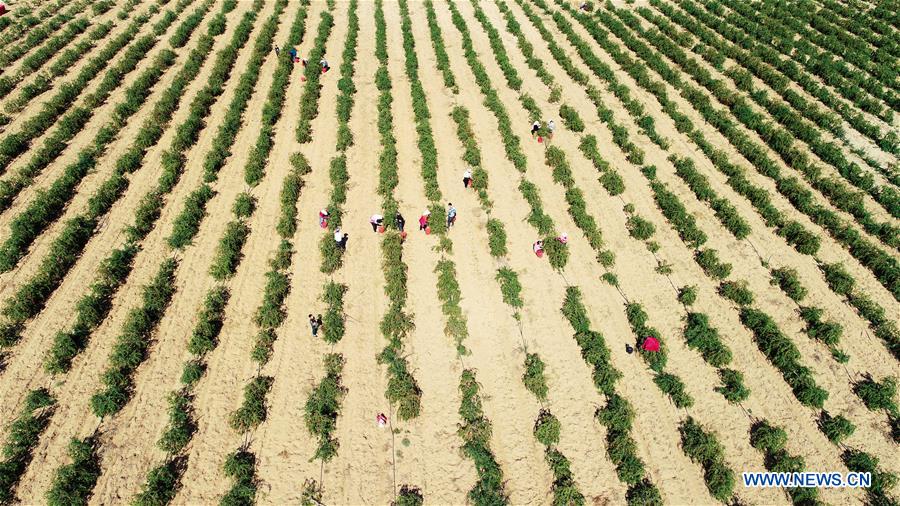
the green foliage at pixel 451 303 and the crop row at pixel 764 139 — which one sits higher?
the crop row at pixel 764 139

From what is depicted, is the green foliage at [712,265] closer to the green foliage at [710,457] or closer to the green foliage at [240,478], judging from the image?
the green foliage at [710,457]

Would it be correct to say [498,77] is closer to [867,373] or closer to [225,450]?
[867,373]

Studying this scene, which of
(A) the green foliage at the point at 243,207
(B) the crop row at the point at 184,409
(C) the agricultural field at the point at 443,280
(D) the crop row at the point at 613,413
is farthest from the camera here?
(A) the green foliage at the point at 243,207

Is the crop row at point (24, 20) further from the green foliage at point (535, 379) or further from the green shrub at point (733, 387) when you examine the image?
the green shrub at point (733, 387)

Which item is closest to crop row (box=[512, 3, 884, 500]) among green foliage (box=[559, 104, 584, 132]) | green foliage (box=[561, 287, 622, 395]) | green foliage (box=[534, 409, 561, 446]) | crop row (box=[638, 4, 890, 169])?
green foliage (box=[561, 287, 622, 395])

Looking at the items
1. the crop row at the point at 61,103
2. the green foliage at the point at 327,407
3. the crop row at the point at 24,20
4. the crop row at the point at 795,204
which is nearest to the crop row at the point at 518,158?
the green foliage at the point at 327,407

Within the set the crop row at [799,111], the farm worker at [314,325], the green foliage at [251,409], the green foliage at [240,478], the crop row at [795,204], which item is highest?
the crop row at [799,111]

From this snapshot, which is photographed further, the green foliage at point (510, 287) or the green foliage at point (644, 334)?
the green foliage at point (510, 287)

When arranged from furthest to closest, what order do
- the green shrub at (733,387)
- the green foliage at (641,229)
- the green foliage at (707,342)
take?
the green foliage at (641,229)
the green foliage at (707,342)
the green shrub at (733,387)
